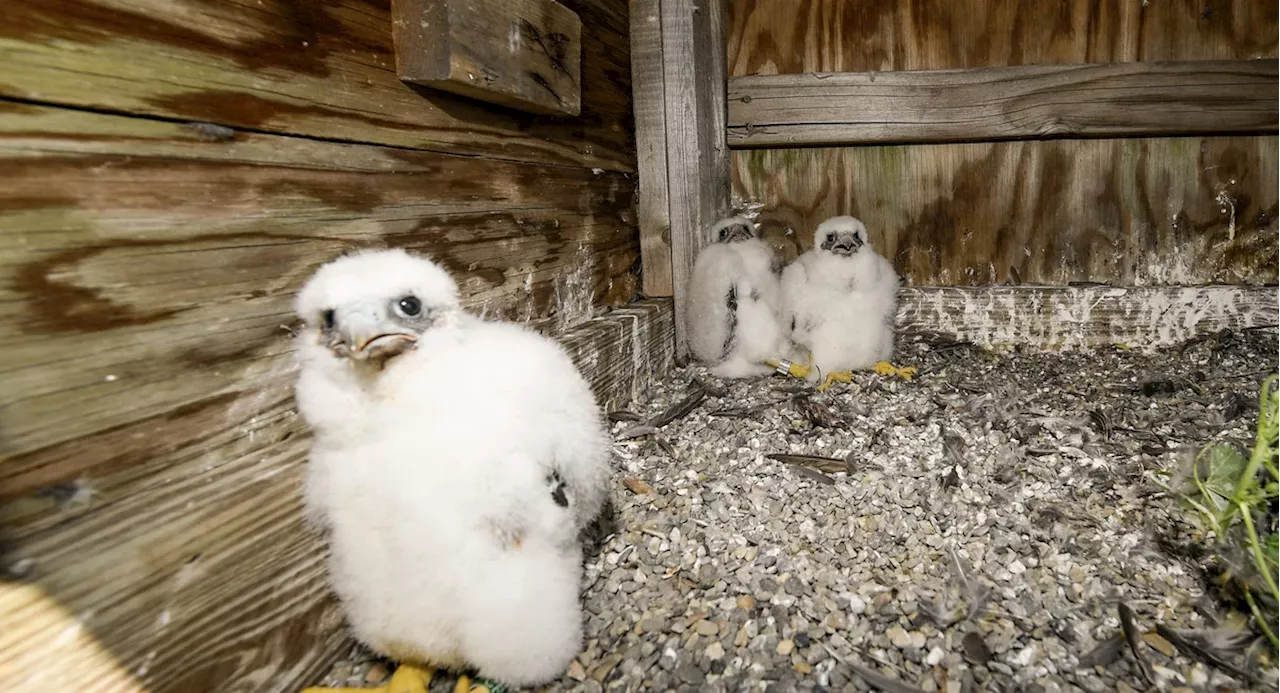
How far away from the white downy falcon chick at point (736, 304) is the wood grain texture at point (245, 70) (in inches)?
48.4

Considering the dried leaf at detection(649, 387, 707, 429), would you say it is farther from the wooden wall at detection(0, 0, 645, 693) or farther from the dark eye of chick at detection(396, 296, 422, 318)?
the dark eye of chick at detection(396, 296, 422, 318)

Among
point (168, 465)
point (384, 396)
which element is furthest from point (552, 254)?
point (168, 465)

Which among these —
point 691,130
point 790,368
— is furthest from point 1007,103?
point 790,368

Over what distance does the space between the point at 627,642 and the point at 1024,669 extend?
30.1 inches

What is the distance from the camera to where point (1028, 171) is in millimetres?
3168

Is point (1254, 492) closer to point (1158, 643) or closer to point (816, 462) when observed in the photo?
point (1158, 643)

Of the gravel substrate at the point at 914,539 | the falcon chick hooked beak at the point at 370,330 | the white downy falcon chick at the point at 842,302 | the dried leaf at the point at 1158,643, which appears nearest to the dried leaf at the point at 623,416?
the gravel substrate at the point at 914,539

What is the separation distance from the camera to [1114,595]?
4.99 ft

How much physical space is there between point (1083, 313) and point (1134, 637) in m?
2.23

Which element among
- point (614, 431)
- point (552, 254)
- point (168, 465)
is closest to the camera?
point (168, 465)

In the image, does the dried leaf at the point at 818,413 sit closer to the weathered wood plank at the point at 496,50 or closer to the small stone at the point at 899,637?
the small stone at the point at 899,637

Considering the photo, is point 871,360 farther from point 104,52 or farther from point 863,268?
point 104,52

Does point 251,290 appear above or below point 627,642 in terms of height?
above

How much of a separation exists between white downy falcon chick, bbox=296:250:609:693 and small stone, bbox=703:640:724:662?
0.28m
